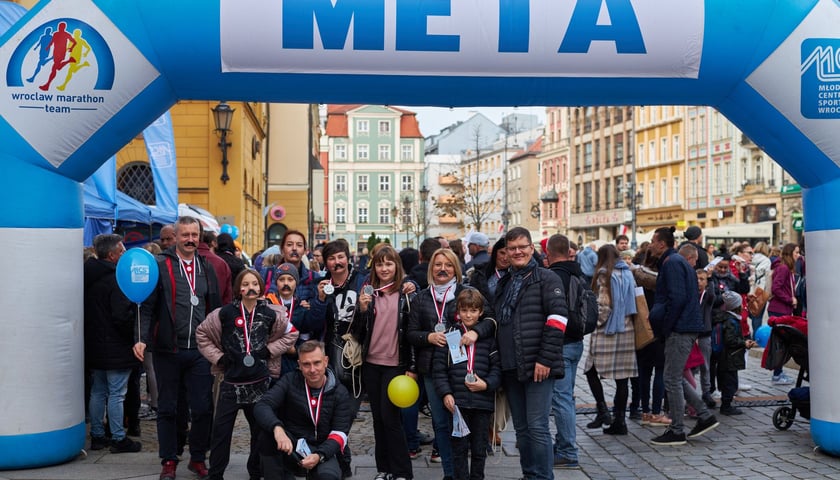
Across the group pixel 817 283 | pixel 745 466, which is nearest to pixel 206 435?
pixel 745 466

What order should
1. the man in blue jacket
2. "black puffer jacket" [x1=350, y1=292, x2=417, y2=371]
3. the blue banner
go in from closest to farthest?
"black puffer jacket" [x1=350, y1=292, x2=417, y2=371]
the man in blue jacket
the blue banner

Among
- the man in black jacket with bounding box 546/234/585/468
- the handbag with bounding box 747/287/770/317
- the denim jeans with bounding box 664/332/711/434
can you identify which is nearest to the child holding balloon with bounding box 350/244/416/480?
the man in black jacket with bounding box 546/234/585/468

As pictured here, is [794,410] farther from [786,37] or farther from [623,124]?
[623,124]

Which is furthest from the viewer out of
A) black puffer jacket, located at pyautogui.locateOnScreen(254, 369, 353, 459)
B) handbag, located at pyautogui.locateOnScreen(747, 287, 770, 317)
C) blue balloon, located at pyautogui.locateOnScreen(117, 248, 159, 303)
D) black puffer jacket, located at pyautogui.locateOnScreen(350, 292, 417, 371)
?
handbag, located at pyautogui.locateOnScreen(747, 287, 770, 317)

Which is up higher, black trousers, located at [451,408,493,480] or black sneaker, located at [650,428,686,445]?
black trousers, located at [451,408,493,480]

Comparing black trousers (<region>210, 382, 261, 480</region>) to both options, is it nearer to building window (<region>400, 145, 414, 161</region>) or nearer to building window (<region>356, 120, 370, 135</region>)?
building window (<region>400, 145, 414, 161</region>)

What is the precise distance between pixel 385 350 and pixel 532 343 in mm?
1173

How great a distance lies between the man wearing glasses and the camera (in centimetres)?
666

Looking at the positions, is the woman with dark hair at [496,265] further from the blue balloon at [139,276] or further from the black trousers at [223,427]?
the blue balloon at [139,276]

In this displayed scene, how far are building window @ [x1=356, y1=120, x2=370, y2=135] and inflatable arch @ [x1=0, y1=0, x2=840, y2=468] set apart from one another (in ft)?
319

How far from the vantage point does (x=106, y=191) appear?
1252 centimetres

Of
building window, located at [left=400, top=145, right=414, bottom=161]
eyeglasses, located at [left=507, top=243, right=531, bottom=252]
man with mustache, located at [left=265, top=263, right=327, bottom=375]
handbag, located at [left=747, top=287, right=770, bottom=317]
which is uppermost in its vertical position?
building window, located at [left=400, top=145, right=414, bottom=161]

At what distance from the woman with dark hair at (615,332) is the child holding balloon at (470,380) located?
2538mm

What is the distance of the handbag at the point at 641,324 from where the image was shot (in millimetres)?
9212
